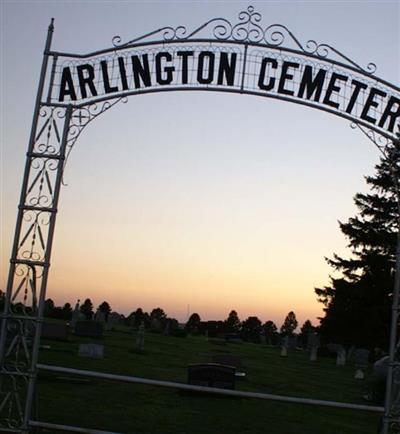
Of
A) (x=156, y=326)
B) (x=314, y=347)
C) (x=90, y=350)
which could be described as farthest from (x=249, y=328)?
(x=90, y=350)

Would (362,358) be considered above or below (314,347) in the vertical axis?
below

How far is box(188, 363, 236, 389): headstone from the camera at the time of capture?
55.5 feet

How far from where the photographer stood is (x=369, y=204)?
42.1 m

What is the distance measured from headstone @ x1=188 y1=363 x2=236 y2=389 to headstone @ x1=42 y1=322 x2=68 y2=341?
1099 cm

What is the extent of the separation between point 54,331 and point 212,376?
37.5ft

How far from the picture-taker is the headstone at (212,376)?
55.5 feet

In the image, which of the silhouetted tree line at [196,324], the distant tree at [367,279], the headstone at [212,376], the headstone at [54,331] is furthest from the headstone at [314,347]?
the headstone at [212,376]

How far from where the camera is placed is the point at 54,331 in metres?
26.5

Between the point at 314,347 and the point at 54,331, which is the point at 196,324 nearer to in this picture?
the point at 314,347

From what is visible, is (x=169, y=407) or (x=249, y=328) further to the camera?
(x=249, y=328)

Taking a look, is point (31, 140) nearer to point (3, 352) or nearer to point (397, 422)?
point (3, 352)

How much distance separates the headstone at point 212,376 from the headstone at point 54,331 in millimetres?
10991

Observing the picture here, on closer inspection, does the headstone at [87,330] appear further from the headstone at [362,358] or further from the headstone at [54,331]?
the headstone at [362,358]

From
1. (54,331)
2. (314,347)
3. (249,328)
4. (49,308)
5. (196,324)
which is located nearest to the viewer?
(54,331)
